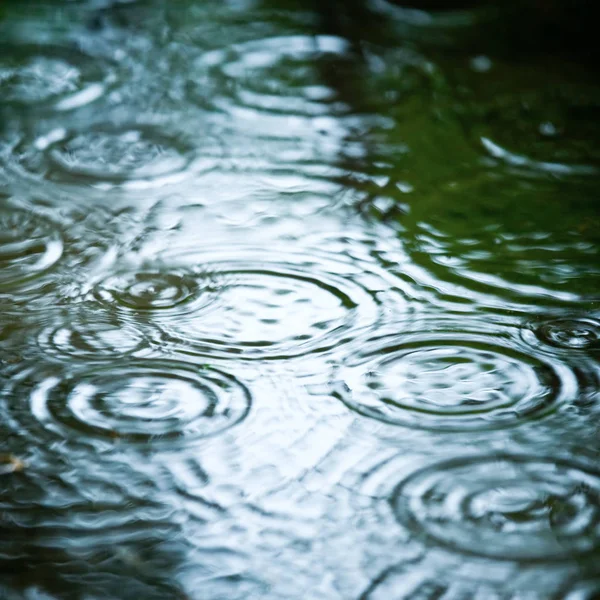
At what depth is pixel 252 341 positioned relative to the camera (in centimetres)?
146

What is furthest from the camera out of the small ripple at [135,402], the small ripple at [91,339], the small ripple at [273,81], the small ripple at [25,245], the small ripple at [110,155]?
the small ripple at [273,81]

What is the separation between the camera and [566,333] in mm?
1459

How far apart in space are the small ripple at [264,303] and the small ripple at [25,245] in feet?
0.52

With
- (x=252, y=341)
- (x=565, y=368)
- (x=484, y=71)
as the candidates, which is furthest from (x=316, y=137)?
(x=565, y=368)

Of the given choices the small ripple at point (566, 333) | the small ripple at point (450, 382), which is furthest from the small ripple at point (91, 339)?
the small ripple at point (566, 333)

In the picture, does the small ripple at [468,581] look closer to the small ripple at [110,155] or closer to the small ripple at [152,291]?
the small ripple at [152,291]

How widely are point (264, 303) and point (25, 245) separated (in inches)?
21.7

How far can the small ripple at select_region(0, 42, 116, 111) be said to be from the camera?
250 cm

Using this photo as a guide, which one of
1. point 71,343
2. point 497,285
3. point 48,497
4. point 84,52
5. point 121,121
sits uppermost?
point 84,52

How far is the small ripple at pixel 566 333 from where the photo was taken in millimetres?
1426

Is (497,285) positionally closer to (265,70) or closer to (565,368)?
(565,368)

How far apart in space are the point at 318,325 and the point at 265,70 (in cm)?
146

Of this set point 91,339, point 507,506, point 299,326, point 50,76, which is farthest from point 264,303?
point 50,76

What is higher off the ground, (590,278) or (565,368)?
(590,278)
